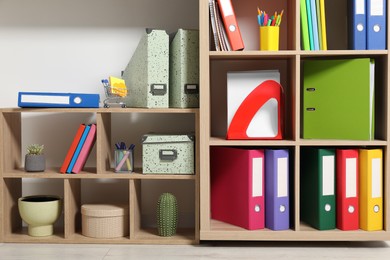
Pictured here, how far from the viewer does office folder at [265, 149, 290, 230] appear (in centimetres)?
244

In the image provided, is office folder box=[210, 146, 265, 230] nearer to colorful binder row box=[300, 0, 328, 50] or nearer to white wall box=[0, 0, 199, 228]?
white wall box=[0, 0, 199, 228]

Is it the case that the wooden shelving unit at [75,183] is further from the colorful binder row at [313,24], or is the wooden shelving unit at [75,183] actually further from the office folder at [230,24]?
the colorful binder row at [313,24]

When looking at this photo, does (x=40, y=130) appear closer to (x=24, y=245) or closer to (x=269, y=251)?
(x=24, y=245)

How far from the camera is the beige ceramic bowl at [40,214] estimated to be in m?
2.57

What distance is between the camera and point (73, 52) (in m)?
2.89

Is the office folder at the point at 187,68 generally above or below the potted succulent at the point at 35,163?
above

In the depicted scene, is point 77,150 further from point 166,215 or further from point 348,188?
point 348,188

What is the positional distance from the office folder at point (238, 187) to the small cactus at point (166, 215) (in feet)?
0.67

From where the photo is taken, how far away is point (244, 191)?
8.14ft

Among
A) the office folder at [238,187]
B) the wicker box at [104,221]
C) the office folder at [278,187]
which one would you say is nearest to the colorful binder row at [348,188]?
the office folder at [278,187]

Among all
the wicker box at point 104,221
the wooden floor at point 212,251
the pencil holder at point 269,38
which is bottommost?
the wooden floor at point 212,251

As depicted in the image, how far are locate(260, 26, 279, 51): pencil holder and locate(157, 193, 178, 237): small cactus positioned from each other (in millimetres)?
753

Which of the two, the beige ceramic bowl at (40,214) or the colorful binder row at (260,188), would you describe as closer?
the colorful binder row at (260,188)

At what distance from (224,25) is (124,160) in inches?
28.1
